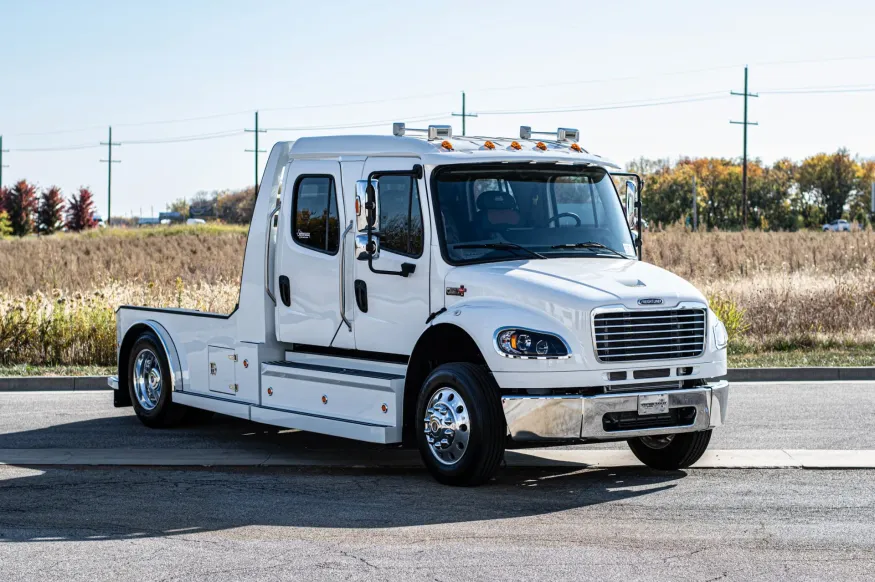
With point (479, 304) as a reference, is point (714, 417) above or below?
below

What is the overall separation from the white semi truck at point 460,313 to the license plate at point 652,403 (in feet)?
0.07

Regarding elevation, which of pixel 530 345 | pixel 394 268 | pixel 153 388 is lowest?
pixel 153 388

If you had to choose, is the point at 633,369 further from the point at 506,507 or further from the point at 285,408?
the point at 285,408

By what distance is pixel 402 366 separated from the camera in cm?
949

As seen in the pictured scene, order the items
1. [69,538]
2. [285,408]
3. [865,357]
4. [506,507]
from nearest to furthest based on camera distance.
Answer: [69,538]
[506,507]
[285,408]
[865,357]

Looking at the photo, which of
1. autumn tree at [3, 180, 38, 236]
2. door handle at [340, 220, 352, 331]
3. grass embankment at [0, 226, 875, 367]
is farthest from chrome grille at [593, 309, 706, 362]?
autumn tree at [3, 180, 38, 236]

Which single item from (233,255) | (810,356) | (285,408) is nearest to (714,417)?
(285,408)

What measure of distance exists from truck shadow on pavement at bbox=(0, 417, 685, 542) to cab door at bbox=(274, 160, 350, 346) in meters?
1.28

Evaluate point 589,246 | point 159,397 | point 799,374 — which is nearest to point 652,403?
point 589,246

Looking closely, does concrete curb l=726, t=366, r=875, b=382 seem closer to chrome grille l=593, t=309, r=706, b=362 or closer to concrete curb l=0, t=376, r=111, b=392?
chrome grille l=593, t=309, r=706, b=362

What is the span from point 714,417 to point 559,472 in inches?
53.0

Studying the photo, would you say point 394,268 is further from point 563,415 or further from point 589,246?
point 563,415

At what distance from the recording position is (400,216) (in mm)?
9531

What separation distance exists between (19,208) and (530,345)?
3030 inches
